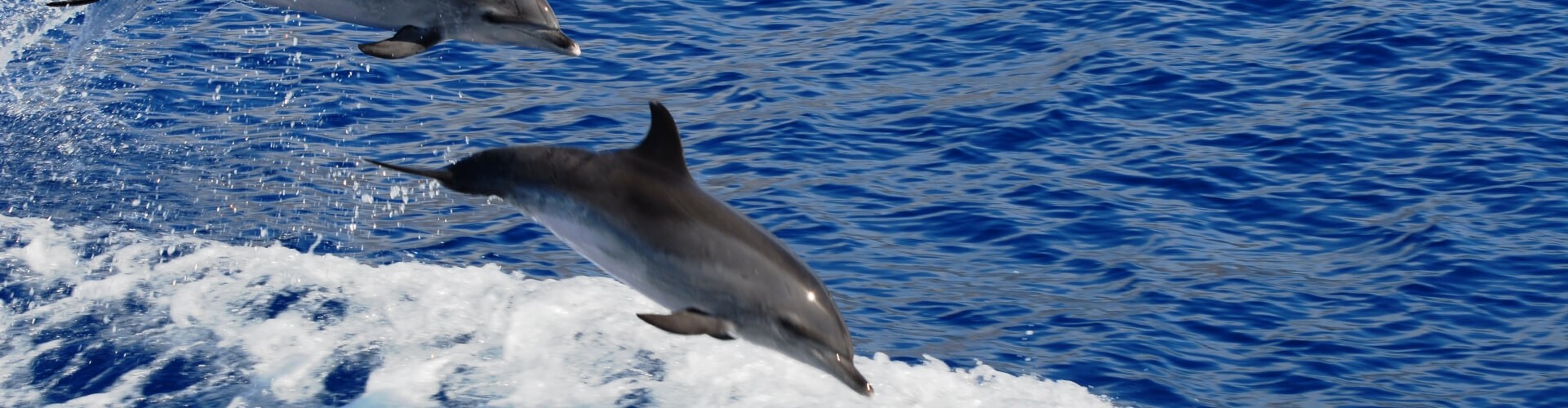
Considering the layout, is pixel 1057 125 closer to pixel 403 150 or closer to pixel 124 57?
pixel 403 150

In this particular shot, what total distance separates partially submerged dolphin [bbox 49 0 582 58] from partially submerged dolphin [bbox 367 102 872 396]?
0.69 m

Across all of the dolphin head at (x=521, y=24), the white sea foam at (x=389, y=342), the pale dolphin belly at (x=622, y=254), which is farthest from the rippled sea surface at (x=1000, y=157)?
the pale dolphin belly at (x=622, y=254)

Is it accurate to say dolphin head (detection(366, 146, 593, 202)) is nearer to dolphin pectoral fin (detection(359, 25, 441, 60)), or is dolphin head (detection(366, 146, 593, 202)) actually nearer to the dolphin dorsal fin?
the dolphin dorsal fin

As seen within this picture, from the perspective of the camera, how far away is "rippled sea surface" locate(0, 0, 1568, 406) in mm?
12531

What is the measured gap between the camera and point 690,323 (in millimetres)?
6895

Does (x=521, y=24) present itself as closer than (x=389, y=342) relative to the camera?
Yes

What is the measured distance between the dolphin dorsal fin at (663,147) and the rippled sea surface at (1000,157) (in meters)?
4.08

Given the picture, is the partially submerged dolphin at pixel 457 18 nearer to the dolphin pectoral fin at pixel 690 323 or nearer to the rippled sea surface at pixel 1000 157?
the dolphin pectoral fin at pixel 690 323

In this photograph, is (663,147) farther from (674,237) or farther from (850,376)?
(850,376)

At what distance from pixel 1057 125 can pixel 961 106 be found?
118 centimetres

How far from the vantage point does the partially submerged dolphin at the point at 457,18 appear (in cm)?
769

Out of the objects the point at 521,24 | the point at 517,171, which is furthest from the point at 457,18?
the point at 517,171

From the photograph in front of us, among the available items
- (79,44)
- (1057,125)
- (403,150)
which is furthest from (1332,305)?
(79,44)

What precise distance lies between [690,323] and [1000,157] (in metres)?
9.90
